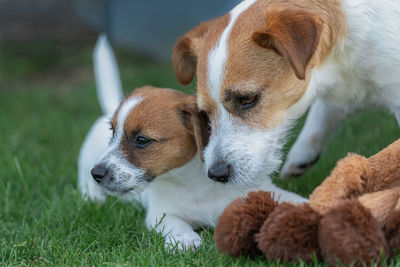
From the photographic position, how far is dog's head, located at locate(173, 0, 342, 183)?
2711 mm

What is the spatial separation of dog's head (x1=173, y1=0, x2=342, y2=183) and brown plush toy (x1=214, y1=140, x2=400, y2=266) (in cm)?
44

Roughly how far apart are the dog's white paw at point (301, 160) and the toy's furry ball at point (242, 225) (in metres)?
1.66

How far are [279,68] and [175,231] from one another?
1029 millimetres

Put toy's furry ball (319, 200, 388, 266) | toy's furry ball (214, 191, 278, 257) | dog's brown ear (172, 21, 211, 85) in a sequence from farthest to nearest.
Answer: dog's brown ear (172, 21, 211, 85) < toy's furry ball (214, 191, 278, 257) < toy's furry ball (319, 200, 388, 266)

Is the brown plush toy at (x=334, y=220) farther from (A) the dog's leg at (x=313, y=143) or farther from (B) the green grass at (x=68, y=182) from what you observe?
(A) the dog's leg at (x=313, y=143)

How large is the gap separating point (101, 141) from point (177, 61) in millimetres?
950

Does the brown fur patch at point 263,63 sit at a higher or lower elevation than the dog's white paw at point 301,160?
higher

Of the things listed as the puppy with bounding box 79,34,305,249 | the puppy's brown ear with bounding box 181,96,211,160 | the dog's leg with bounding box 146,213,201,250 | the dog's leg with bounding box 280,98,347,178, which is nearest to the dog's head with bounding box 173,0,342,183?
the puppy's brown ear with bounding box 181,96,211,160

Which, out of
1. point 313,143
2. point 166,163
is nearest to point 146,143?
point 166,163

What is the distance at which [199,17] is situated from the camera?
8.57 metres

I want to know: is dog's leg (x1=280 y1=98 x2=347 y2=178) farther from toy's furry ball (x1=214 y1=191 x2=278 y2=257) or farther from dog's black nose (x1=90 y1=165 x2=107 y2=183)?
toy's furry ball (x1=214 y1=191 x2=278 y2=257)

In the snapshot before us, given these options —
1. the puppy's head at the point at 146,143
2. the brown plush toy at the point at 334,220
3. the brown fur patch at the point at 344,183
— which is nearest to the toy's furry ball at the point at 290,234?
the brown plush toy at the point at 334,220

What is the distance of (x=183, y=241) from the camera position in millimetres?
2838

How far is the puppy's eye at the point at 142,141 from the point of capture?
3.17m
